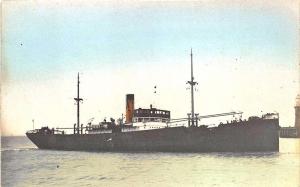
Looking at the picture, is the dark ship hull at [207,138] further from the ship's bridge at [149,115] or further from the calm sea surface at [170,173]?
the calm sea surface at [170,173]

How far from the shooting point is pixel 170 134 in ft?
67.7

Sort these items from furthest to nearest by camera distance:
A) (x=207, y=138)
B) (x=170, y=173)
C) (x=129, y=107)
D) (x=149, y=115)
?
(x=149, y=115) → (x=129, y=107) → (x=207, y=138) → (x=170, y=173)

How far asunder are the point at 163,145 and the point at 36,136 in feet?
41.3

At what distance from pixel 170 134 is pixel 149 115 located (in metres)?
3.22

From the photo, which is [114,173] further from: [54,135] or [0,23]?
[54,135]

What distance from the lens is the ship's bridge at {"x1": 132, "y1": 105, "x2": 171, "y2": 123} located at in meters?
23.5

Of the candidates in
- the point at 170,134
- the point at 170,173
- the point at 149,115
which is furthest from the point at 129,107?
the point at 170,173

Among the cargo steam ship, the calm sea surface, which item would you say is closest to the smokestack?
the cargo steam ship

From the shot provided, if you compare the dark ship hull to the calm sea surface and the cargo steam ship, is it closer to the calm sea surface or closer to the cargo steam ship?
the cargo steam ship

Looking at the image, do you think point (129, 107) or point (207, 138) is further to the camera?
point (129, 107)

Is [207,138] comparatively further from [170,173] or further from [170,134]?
[170,173]

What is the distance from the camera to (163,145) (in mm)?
20812

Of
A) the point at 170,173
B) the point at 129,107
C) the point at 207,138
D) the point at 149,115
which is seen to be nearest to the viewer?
the point at 170,173

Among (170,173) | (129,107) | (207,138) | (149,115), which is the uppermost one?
(129,107)
